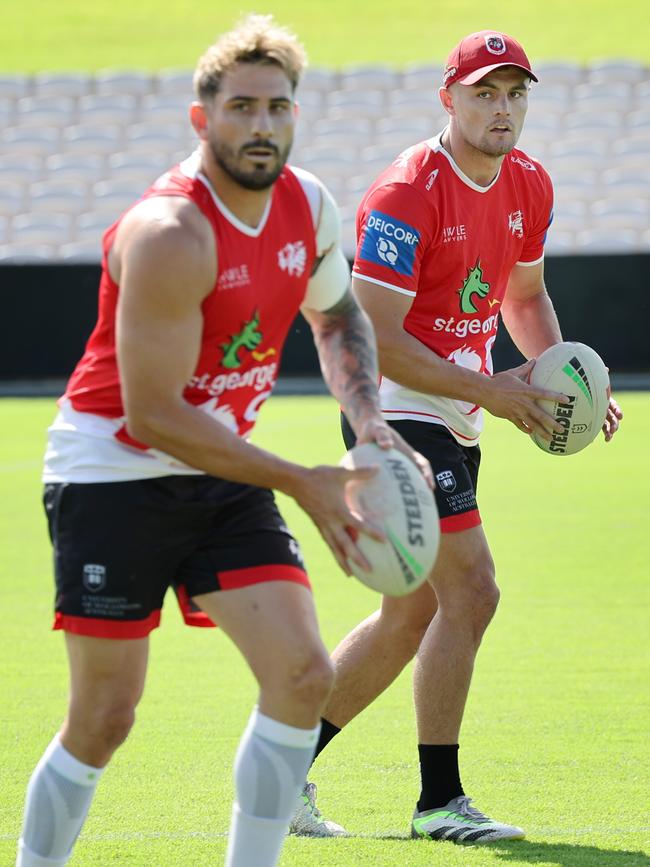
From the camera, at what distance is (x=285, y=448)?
12938 millimetres

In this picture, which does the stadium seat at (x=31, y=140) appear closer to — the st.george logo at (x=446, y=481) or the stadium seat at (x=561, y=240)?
the stadium seat at (x=561, y=240)

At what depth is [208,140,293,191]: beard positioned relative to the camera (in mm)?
3275

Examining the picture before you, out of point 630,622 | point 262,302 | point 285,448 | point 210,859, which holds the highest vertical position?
point 262,302

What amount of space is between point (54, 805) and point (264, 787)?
0.52m

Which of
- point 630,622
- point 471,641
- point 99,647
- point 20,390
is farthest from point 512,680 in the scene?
point 20,390

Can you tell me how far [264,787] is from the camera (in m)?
3.29

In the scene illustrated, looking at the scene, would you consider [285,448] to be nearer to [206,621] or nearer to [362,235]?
[362,235]

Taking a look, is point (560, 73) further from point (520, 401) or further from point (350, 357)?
point (350, 357)

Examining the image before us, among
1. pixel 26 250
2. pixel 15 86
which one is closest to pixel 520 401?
pixel 26 250

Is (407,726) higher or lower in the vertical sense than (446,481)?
lower

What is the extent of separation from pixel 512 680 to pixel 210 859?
2.36 metres

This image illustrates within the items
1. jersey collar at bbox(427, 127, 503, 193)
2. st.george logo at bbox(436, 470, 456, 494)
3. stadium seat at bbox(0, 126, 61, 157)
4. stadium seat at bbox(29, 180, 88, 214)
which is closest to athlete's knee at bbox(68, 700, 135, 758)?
st.george logo at bbox(436, 470, 456, 494)

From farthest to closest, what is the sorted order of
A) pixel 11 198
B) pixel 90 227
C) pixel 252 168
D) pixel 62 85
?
pixel 62 85 < pixel 11 198 < pixel 90 227 < pixel 252 168

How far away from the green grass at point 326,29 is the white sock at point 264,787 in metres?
27.7
